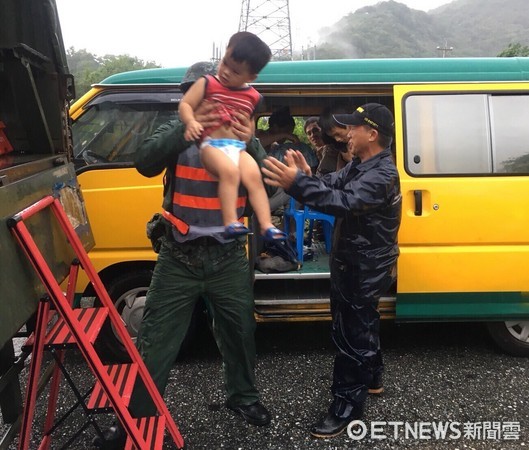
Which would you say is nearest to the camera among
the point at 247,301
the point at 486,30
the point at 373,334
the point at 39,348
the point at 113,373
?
the point at 39,348

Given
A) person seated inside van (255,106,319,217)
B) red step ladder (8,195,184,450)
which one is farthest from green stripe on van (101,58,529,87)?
red step ladder (8,195,184,450)

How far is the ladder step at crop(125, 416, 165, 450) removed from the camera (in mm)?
2020

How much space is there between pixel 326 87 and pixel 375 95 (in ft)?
1.23

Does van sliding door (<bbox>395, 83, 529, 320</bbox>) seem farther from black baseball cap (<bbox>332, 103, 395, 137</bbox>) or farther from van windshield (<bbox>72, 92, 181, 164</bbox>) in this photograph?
van windshield (<bbox>72, 92, 181, 164</bbox>)

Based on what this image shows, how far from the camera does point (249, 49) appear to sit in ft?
5.21

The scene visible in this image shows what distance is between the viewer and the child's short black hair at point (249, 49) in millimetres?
1591

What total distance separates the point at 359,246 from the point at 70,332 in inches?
57.2

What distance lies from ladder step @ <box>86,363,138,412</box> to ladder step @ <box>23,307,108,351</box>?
22 cm

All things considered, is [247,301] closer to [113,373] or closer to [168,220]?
[168,220]

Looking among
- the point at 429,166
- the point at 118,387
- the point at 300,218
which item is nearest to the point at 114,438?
the point at 118,387

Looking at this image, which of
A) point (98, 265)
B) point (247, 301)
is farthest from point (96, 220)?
point (247, 301)

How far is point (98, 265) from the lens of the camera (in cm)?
320

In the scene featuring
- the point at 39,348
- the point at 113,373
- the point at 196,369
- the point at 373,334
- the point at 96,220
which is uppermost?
the point at 96,220

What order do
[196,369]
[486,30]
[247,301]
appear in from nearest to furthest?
1. [247,301]
2. [196,369]
3. [486,30]
